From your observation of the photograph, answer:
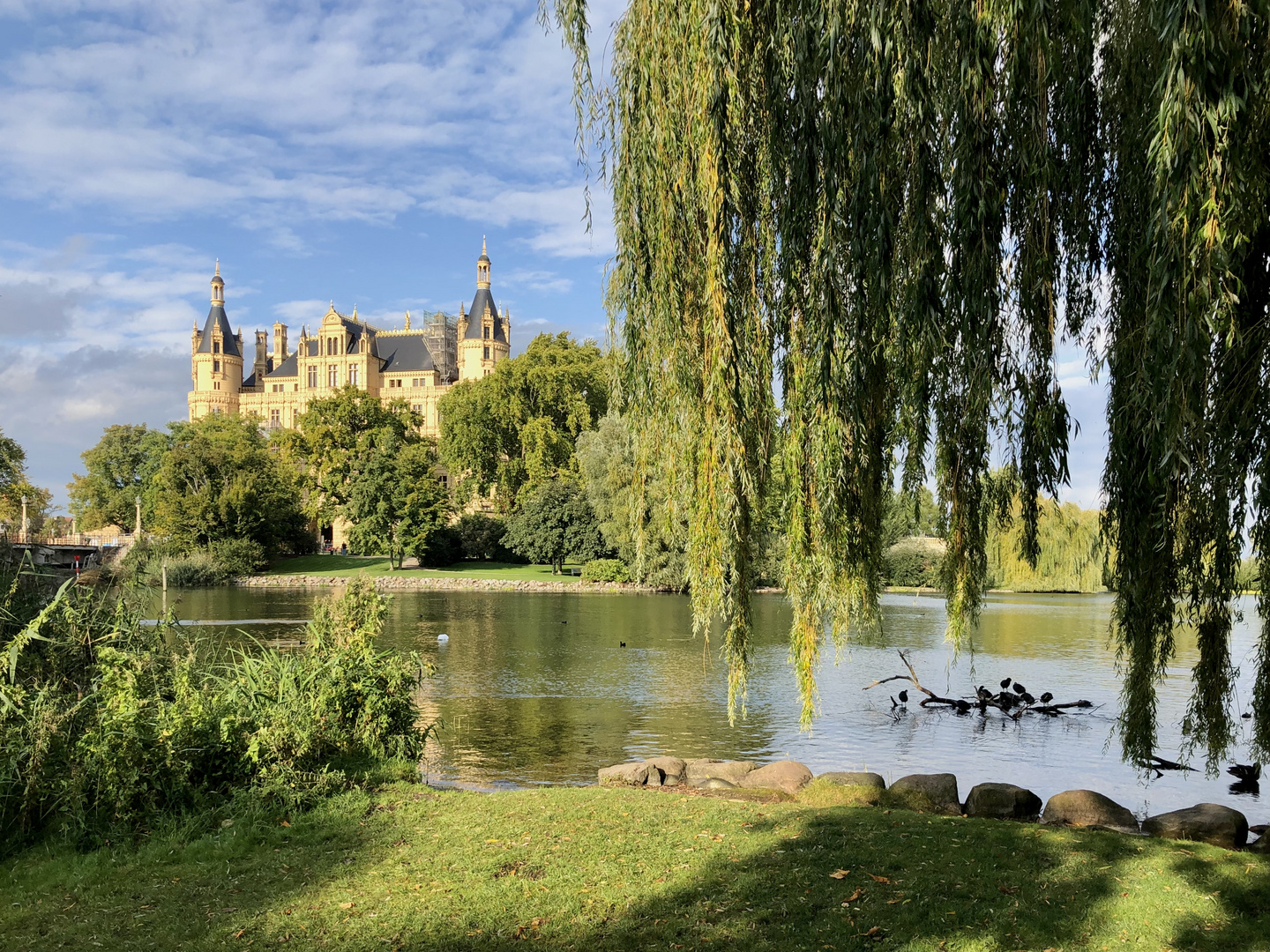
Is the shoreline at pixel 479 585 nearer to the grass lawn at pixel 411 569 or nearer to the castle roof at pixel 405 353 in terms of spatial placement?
the grass lawn at pixel 411 569

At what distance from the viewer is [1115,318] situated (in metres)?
5.21

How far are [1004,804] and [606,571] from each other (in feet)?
121

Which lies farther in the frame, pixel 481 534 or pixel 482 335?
pixel 482 335

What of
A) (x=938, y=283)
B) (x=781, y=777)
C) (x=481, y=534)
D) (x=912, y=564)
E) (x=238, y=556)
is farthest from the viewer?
(x=481, y=534)

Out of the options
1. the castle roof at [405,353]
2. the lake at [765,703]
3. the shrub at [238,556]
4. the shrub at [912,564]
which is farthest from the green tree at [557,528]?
the castle roof at [405,353]

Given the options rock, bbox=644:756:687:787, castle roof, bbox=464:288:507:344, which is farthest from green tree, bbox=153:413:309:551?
A: rock, bbox=644:756:687:787

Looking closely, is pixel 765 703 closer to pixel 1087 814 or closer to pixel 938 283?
pixel 1087 814

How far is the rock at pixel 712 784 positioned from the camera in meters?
8.83

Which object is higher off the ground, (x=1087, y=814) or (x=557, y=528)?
(x=557, y=528)

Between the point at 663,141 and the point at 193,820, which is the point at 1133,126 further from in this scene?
the point at 193,820

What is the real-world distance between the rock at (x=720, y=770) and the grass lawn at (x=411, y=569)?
35.9 meters

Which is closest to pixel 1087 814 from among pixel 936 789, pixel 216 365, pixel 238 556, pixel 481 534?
pixel 936 789

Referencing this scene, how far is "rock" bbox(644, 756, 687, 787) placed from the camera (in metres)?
9.17

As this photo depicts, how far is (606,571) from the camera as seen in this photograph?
44719mm
